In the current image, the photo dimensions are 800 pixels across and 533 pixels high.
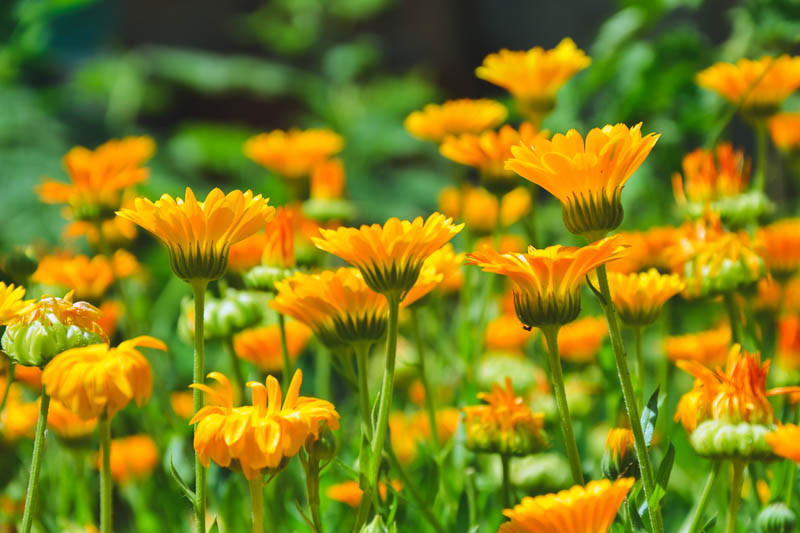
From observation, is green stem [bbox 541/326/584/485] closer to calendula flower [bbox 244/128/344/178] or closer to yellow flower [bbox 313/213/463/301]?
yellow flower [bbox 313/213/463/301]

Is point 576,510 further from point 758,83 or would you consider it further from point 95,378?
point 758,83

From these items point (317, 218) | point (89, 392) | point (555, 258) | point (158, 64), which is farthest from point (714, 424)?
point (158, 64)

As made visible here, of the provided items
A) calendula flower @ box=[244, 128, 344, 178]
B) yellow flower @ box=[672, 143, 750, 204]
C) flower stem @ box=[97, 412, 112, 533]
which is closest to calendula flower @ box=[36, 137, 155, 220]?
calendula flower @ box=[244, 128, 344, 178]

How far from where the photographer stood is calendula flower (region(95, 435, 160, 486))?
68cm

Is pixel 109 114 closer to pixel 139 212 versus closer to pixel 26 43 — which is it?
pixel 26 43

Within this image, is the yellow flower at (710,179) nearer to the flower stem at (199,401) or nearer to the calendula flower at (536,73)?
the calendula flower at (536,73)

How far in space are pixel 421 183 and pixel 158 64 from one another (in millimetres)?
734

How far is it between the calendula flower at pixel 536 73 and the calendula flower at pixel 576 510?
368 millimetres

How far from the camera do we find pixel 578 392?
2.35 feet

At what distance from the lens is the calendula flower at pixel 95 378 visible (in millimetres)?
349

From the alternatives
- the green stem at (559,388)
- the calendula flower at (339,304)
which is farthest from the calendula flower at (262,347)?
the green stem at (559,388)

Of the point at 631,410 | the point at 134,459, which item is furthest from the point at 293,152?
the point at 631,410

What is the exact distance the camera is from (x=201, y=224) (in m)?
0.39

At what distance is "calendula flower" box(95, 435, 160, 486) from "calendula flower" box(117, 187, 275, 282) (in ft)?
1.00
